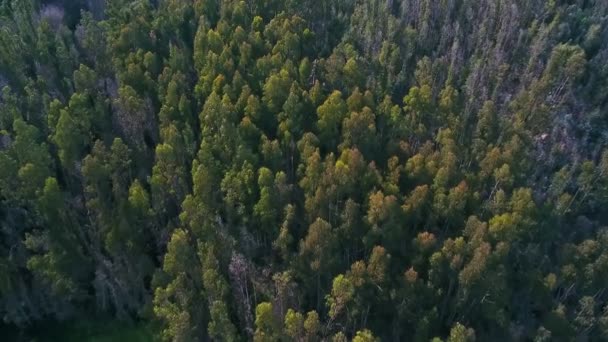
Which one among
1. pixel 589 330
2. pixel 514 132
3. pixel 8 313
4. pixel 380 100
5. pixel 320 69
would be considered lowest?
pixel 589 330

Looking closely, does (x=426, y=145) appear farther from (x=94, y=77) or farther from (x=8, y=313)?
(x=8, y=313)

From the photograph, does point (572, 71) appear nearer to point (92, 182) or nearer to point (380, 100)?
point (380, 100)

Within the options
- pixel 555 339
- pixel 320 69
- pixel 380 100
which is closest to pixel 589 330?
pixel 555 339

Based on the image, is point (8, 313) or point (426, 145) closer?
point (8, 313)

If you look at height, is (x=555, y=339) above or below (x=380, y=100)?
below

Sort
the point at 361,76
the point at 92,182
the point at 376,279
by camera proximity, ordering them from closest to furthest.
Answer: the point at 376,279
the point at 92,182
the point at 361,76

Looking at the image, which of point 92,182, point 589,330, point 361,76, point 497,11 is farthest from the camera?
point 497,11
